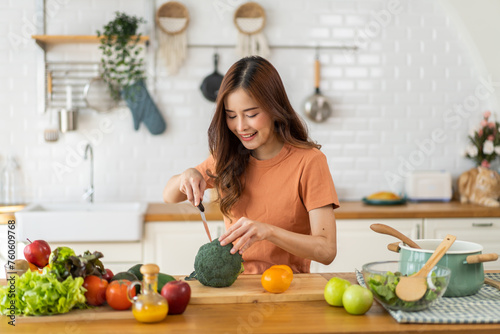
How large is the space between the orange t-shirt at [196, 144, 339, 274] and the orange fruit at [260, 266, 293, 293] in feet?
1.39

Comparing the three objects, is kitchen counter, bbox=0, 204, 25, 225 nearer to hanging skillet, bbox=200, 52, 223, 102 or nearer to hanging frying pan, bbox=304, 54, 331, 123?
hanging skillet, bbox=200, 52, 223, 102

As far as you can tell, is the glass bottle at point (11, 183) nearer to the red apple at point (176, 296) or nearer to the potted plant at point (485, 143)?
the red apple at point (176, 296)

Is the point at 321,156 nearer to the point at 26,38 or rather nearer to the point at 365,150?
the point at 365,150

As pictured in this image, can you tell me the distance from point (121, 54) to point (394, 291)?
2.82 m

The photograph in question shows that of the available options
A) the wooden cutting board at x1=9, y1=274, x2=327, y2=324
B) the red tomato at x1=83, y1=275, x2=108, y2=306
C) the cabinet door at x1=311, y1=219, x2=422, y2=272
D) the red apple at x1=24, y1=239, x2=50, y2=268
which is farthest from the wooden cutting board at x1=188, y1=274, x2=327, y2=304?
the cabinet door at x1=311, y1=219, x2=422, y2=272

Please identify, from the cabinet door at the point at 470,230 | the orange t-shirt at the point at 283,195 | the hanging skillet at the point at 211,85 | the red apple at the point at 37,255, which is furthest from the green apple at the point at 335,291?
the hanging skillet at the point at 211,85

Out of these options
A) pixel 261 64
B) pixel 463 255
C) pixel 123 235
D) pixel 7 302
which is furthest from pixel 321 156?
pixel 123 235

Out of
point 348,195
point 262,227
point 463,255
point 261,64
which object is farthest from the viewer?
point 348,195

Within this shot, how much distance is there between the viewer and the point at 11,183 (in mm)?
3816

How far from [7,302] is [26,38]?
284cm

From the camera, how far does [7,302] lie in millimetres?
1416

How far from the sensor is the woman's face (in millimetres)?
1931

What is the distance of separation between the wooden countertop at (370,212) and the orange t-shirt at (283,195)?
4.07 feet

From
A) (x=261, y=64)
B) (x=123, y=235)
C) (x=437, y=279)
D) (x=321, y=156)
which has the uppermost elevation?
(x=261, y=64)
